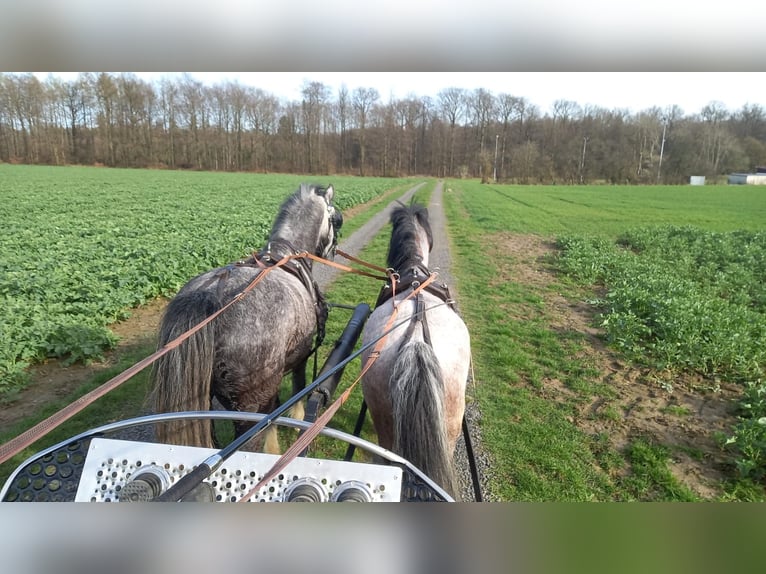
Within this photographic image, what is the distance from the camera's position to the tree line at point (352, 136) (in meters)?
9.01

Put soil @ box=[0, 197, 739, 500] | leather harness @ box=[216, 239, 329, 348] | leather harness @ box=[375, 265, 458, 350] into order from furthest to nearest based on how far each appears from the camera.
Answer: soil @ box=[0, 197, 739, 500]
leather harness @ box=[216, 239, 329, 348]
leather harness @ box=[375, 265, 458, 350]

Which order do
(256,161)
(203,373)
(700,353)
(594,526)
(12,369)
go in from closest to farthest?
(594,526), (203,373), (12,369), (700,353), (256,161)

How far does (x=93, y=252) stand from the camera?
8.52 meters

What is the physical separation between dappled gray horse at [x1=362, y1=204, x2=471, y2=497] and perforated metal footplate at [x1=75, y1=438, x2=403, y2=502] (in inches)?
28.3

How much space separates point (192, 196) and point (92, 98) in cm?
608

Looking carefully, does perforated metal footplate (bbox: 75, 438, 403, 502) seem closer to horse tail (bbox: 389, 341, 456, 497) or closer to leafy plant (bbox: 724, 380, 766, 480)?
horse tail (bbox: 389, 341, 456, 497)

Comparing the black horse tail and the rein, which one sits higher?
the rein

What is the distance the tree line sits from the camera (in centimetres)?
901

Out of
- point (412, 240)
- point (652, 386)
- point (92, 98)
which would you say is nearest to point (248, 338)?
point (412, 240)

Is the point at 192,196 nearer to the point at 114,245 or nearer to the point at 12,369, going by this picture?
the point at 114,245

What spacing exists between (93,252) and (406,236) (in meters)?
7.77

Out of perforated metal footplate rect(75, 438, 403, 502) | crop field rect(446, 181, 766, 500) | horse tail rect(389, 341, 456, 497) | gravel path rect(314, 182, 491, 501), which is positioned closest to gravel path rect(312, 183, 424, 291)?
gravel path rect(314, 182, 491, 501)

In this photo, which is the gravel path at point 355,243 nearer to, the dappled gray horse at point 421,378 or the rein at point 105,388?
the rein at point 105,388

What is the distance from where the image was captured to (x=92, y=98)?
17281 millimetres
